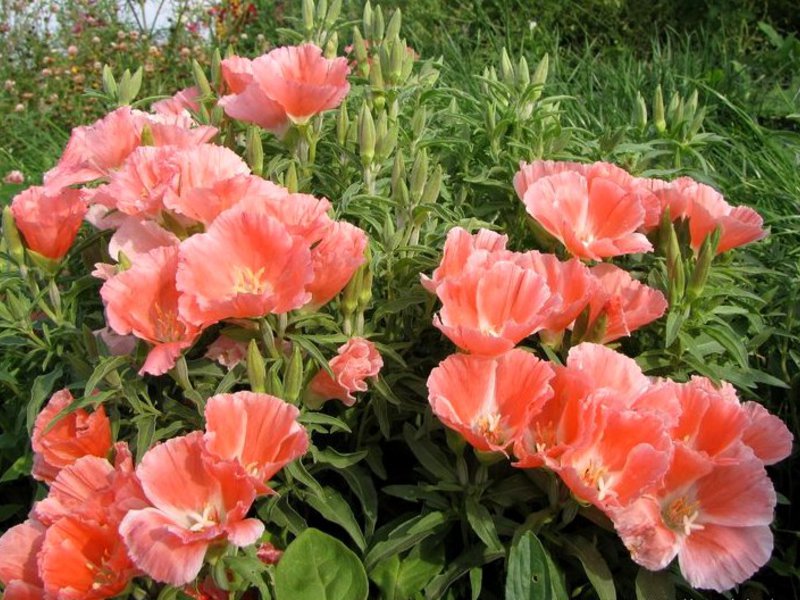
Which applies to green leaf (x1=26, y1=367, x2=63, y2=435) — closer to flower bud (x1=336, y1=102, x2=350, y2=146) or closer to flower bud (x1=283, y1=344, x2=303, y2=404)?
flower bud (x1=283, y1=344, x2=303, y2=404)

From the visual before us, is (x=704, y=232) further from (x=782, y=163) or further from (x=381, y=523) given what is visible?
(x=782, y=163)

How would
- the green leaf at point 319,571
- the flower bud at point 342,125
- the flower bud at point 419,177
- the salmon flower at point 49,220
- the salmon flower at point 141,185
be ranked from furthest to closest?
the flower bud at point 342,125 → the flower bud at point 419,177 → the salmon flower at point 49,220 → the salmon flower at point 141,185 → the green leaf at point 319,571

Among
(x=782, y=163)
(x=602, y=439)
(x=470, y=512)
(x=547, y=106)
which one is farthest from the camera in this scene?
(x=782, y=163)

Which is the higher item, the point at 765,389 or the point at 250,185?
the point at 250,185

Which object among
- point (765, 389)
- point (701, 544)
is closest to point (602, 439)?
point (701, 544)

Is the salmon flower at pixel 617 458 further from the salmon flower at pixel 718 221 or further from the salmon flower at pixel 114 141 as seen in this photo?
the salmon flower at pixel 114 141

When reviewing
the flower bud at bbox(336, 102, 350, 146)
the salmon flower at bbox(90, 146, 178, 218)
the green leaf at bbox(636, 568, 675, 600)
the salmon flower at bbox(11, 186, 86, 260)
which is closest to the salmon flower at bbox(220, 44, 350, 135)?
the flower bud at bbox(336, 102, 350, 146)

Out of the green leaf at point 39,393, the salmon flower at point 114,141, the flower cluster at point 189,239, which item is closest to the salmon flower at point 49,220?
the flower cluster at point 189,239

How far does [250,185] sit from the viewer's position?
5.87 feet

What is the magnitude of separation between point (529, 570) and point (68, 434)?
2.94 feet

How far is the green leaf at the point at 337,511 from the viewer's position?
5.75 ft

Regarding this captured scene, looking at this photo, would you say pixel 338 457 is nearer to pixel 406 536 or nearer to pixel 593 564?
pixel 406 536

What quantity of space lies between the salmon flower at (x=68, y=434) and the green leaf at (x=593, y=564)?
2.89 feet

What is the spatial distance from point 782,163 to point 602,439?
2.28 m
